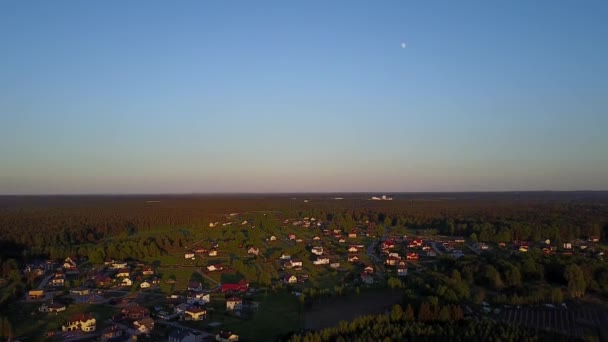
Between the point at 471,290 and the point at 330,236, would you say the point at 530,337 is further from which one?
the point at 330,236

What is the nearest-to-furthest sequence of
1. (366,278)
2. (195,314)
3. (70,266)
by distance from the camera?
(195,314) < (366,278) < (70,266)

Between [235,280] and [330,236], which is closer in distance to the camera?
[235,280]

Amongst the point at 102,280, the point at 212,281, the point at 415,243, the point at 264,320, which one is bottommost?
the point at 264,320

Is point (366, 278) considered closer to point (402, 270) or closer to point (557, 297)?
point (402, 270)

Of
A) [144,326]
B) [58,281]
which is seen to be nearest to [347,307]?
[144,326]

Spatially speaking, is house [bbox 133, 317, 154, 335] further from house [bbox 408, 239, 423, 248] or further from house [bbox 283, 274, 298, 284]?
house [bbox 408, 239, 423, 248]

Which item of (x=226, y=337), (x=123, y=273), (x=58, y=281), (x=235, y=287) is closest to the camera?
(x=226, y=337)

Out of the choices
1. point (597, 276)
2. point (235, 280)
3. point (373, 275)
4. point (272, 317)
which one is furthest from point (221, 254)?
point (597, 276)
